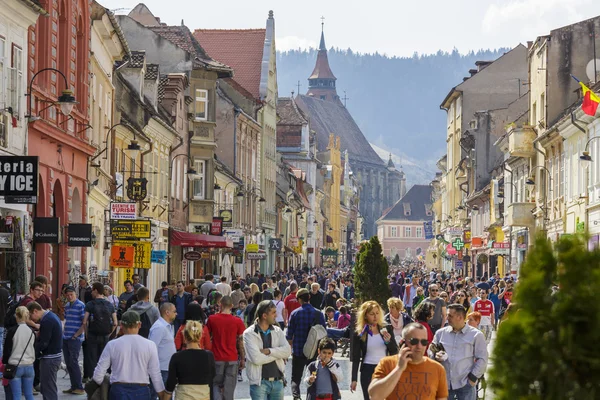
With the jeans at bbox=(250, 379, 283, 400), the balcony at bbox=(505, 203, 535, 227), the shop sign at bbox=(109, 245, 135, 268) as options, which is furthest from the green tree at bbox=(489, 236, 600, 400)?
the balcony at bbox=(505, 203, 535, 227)

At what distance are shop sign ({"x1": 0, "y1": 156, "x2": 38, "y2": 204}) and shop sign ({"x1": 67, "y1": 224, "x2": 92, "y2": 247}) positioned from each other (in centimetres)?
661

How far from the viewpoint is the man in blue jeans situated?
14852 millimetres

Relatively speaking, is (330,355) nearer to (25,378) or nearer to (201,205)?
(25,378)

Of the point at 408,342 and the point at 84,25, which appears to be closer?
the point at 408,342

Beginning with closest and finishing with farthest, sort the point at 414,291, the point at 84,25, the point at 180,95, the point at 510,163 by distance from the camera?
1. the point at 84,25
2. the point at 414,291
3. the point at 180,95
4. the point at 510,163

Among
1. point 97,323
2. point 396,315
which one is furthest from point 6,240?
point 396,315

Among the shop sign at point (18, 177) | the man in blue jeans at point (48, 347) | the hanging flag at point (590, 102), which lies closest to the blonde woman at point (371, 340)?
the man in blue jeans at point (48, 347)

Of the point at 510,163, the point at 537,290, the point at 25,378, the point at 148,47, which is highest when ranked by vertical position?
the point at 148,47

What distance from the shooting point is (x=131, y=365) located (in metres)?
11.6

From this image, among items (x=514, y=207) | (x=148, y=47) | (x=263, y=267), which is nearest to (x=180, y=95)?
(x=148, y=47)

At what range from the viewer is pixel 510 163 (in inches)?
2356

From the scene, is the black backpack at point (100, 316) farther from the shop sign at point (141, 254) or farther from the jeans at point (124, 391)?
the shop sign at point (141, 254)

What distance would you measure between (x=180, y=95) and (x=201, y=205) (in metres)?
5.62

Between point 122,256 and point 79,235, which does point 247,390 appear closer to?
point 79,235
